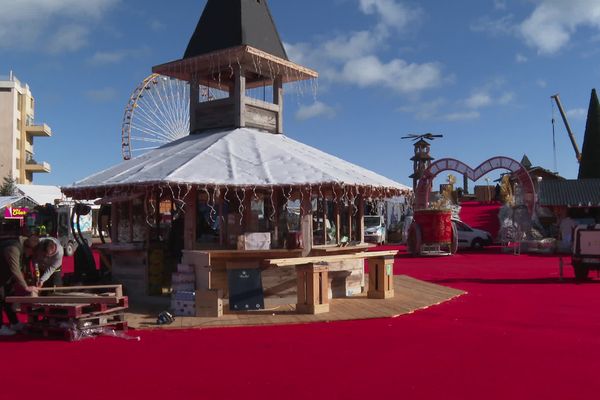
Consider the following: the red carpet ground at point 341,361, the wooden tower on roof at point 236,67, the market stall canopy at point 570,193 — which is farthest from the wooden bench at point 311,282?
the market stall canopy at point 570,193

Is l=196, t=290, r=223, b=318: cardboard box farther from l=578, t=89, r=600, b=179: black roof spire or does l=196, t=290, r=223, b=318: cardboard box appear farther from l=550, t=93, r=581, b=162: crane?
l=550, t=93, r=581, b=162: crane

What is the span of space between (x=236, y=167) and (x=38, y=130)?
51872 mm

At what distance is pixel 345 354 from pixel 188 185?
13.2 ft

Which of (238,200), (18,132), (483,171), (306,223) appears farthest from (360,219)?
(18,132)

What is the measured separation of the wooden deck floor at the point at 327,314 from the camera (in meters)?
8.42

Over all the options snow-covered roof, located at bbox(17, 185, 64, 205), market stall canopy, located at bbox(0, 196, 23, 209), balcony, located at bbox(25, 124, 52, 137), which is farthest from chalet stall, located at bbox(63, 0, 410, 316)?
balcony, located at bbox(25, 124, 52, 137)

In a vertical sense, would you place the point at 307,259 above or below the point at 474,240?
above

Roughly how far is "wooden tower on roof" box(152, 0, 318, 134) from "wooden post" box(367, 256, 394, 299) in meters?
4.05

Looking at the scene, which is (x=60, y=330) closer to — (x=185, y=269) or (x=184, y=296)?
(x=184, y=296)

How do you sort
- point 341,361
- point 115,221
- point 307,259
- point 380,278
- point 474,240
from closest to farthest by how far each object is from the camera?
point 341,361, point 307,259, point 380,278, point 115,221, point 474,240

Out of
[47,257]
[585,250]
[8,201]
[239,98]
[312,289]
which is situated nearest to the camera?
[47,257]

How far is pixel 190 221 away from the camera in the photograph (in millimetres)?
10078

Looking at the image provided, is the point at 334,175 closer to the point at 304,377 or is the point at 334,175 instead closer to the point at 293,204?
the point at 293,204

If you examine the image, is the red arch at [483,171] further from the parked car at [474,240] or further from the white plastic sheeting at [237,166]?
the white plastic sheeting at [237,166]
